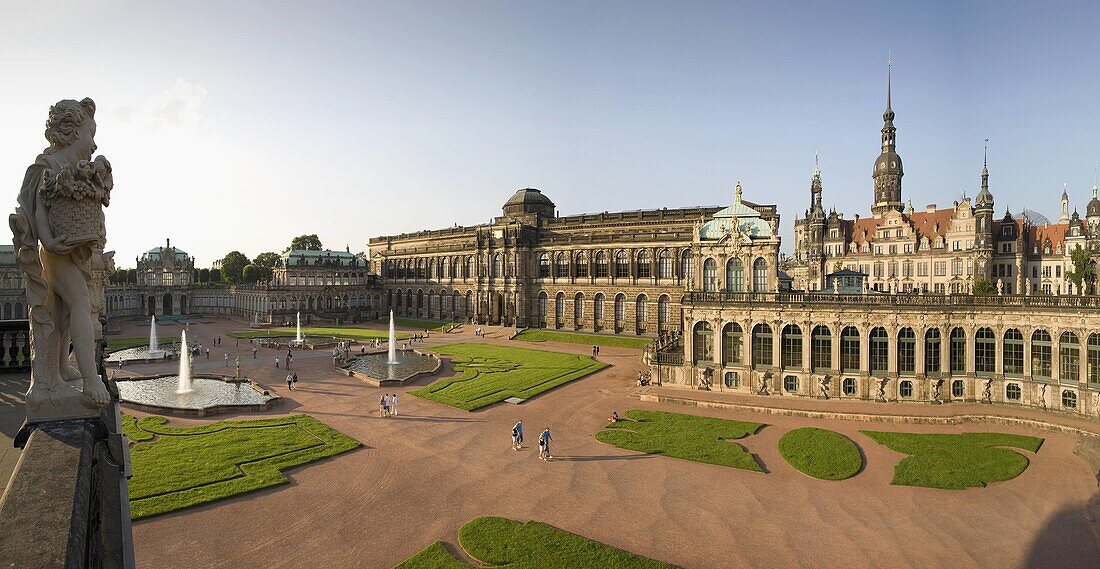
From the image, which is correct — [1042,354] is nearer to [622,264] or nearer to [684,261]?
[684,261]

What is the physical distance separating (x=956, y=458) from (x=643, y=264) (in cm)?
5060

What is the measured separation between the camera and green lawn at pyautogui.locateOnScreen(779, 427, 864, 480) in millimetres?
27094

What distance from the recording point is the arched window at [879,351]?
39219mm

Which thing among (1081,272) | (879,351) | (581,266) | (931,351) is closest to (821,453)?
(879,351)

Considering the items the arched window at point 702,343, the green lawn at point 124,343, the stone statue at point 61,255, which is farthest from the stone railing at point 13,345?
the green lawn at point 124,343

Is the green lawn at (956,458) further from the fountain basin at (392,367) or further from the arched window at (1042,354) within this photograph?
the fountain basin at (392,367)

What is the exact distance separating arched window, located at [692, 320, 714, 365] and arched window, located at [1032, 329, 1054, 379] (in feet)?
68.2

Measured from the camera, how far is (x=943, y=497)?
2428 cm

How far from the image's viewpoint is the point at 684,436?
1273 inches

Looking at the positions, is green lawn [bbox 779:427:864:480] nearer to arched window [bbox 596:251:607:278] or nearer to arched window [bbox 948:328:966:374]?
arched window [bbox 948:328:966:374]

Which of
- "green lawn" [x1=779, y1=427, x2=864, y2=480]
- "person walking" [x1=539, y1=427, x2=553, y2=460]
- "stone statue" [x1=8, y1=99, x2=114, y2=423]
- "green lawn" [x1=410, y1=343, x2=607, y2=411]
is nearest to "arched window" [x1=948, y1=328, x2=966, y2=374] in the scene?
"green lawn" [x1=779, y1=427, x2=864, y2=480]

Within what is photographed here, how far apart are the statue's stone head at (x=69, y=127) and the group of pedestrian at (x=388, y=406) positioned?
30.8 metres

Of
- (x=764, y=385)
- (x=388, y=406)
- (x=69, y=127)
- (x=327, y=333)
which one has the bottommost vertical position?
(x=388, y=406)

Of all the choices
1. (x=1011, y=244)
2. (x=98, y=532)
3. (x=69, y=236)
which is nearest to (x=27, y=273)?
(x=69, y=236)
